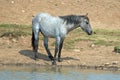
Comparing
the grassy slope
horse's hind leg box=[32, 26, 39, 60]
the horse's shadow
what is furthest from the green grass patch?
horse's hind leg box=[32, 26, 39, 60]

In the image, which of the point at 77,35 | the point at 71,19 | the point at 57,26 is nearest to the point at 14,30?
the point at 77,35

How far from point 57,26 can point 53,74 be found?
2719mm

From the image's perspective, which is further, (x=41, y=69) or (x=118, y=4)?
(x=118, y=4)

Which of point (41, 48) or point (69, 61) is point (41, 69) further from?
point (41, 48)

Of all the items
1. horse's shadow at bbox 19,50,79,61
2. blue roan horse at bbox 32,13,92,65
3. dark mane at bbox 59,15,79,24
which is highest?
dark mane at bbox 59,15,79,24

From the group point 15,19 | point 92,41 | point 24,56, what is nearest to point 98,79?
Result: point 24,56

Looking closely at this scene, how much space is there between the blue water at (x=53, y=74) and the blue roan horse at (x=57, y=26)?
126 cm

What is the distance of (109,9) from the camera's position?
96.8ft

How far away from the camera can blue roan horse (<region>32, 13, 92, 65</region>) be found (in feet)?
69.3

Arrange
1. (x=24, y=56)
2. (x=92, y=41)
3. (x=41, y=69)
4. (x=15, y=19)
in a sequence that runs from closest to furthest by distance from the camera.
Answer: (x=41, y=69) → (x=24, y=56) → (x=92, y=41) → (x=15, y=19)

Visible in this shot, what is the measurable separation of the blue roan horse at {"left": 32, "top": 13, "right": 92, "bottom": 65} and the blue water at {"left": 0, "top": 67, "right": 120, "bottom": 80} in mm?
1262

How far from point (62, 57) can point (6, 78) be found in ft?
14.3

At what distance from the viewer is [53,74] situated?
1895cm

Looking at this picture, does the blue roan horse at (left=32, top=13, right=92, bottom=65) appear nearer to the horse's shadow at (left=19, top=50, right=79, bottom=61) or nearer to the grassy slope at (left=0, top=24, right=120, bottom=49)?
the horse's shadow at (left=19, top=50, right=79, bottom=61)
